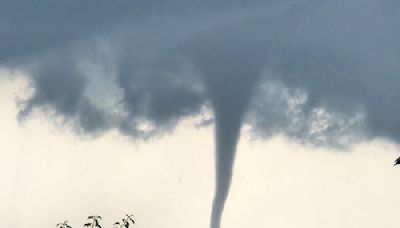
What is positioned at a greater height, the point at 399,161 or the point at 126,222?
the point at 399,161

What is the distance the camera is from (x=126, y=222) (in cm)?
5103

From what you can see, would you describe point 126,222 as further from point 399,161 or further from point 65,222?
point 399,161

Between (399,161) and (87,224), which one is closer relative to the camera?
(87,224)

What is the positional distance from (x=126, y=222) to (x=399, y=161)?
4918 cm

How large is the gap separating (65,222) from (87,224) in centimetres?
151

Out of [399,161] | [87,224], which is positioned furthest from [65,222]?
[399,161]

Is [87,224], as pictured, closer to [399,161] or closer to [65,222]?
[65,222]

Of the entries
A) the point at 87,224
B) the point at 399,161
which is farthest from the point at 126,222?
the point at 399,161

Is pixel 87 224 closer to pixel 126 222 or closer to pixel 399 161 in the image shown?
pixel 126 222

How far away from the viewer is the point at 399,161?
8975 cm

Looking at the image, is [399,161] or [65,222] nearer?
[65,222]

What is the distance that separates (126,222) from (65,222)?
447 centimetres

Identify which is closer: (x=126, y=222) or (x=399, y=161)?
(x=126, y=222)

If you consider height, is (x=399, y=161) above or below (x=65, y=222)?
above
